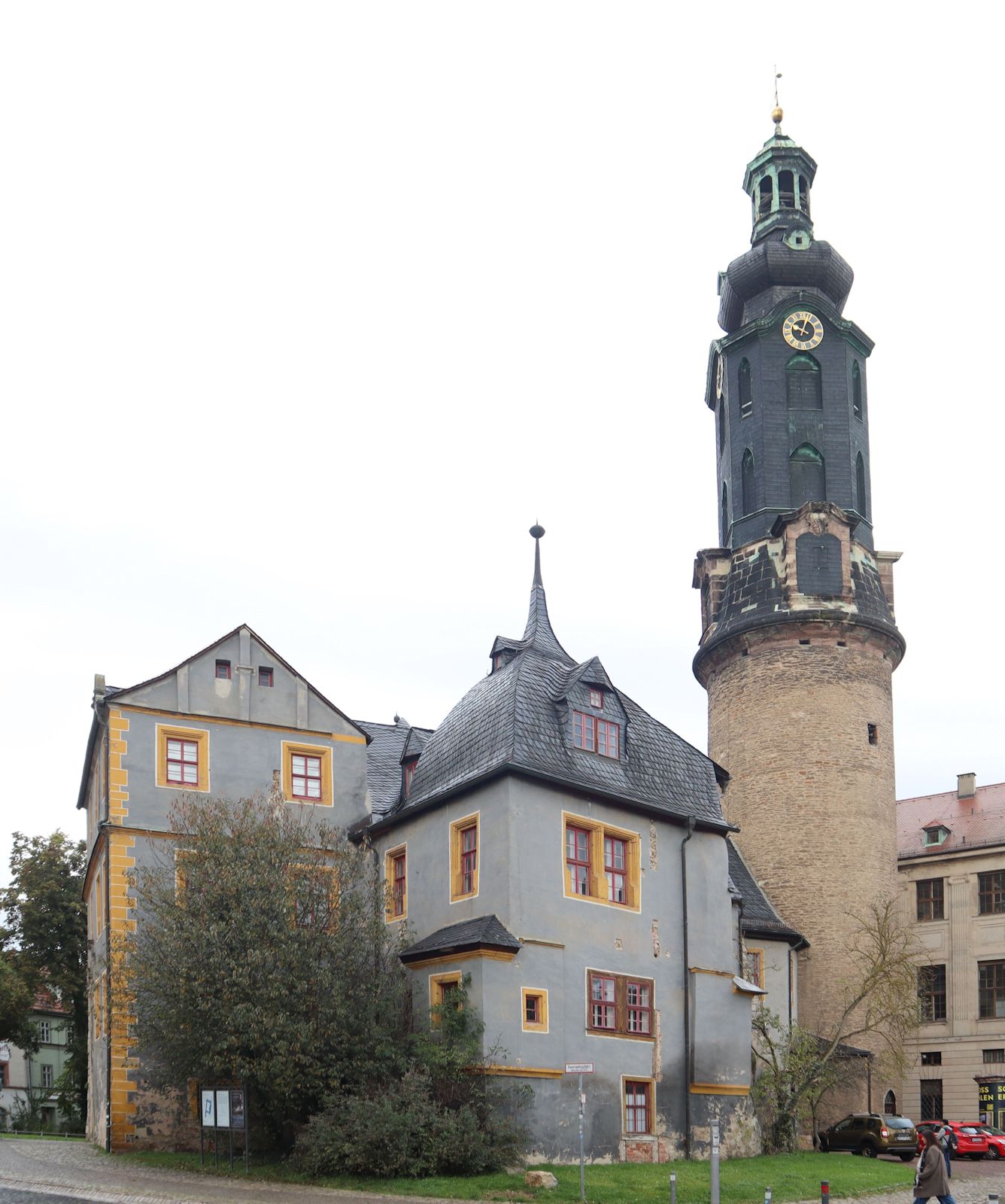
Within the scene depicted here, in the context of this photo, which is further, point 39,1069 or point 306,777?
point 39,1069

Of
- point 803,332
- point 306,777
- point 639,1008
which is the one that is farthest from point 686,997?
point 803,332

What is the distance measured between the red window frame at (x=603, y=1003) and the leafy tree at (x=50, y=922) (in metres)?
19.6

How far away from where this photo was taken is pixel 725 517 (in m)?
50.1

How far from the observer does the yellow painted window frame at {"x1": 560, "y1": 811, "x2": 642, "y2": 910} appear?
29.0 metres

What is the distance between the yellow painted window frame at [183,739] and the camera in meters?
31.8

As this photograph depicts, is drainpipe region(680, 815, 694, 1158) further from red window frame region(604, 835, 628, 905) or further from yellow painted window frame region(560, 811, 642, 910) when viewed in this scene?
red window frame region(604, 835, 628, 905)

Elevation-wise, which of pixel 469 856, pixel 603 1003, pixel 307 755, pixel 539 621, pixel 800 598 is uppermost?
pixel 800 598

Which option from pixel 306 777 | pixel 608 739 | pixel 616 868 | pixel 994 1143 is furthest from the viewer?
pixel 994 1143

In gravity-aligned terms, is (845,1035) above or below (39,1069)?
above

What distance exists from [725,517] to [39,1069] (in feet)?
144

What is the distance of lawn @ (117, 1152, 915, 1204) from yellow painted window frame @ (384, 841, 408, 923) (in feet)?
20.1

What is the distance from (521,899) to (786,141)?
1386 inches

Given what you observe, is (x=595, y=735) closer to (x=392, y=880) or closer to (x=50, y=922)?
(x=392, y=880)

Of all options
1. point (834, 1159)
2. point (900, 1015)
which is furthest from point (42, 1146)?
point (900, 1015)
